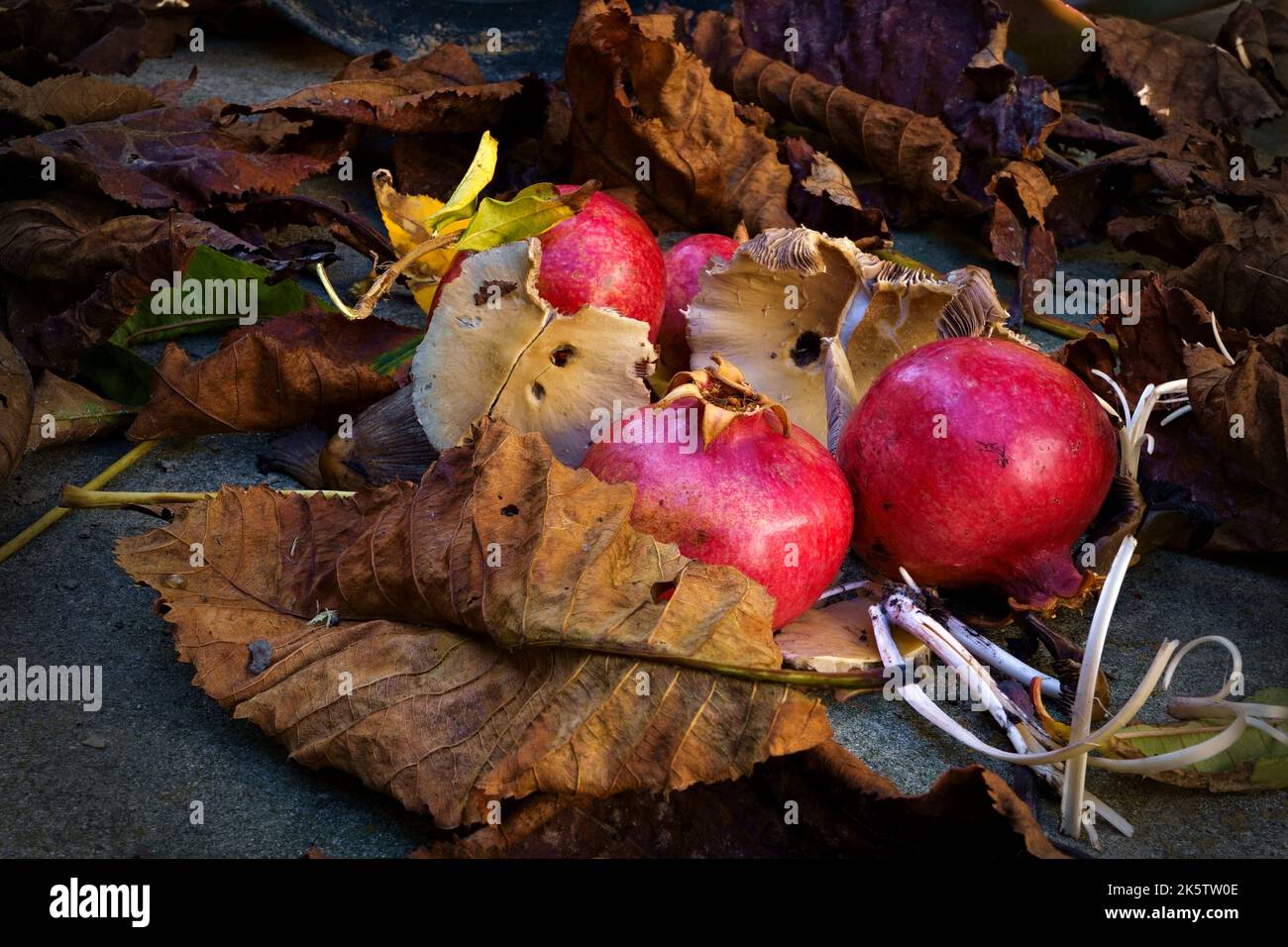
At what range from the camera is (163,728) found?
167 cm

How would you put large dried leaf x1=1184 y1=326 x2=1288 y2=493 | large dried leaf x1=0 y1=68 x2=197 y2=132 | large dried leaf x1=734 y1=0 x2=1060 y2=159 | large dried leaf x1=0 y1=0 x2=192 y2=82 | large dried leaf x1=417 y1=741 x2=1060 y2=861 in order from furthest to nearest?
large dried leaf x1=0 y1=0 x2=192 y2=82, large dried leaf x1=734 y1=0 x2=1060 y2=159, large dried leaf x1=0 y1=68 x2=197 y2=132, large dried leaf x1=1184 y1=326 x2=1288 y2=493, large dried leaf x1=417 y1=741 x2=1060 y2=861

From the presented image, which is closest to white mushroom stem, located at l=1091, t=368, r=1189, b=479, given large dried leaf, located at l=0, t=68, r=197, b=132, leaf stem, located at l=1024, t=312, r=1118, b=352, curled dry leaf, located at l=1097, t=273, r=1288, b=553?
curled dry leaf, located at l=1097, t=273, r=1288, b=553

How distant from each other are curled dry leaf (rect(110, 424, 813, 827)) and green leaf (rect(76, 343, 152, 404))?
71 cm

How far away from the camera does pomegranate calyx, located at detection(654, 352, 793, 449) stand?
68.7 inches

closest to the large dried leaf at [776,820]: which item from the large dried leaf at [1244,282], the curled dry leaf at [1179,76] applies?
the large dried leaf at [1244,282]

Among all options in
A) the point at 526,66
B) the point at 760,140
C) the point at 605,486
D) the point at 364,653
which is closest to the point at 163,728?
the point at 364,653

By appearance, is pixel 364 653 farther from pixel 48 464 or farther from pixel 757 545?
pixel 48 464

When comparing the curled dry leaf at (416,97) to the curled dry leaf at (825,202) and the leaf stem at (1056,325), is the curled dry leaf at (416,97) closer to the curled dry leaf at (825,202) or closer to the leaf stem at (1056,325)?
the curled dry leaf at (825,202)

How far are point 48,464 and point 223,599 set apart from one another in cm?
80

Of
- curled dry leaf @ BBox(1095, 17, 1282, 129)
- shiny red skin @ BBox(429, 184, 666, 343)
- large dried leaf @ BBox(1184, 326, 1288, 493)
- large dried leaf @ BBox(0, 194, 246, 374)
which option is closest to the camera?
large dried leaf @ BBox(1184, 326, 1288, 493)

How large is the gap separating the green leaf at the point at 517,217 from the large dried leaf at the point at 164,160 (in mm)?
806

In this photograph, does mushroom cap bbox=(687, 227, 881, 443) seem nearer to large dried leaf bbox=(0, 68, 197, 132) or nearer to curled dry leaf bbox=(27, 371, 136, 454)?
curled dry leaf bbox=(27, 371, 136, 454)

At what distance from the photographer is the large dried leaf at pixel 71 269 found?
2.27 meters

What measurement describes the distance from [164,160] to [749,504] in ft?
5.97
